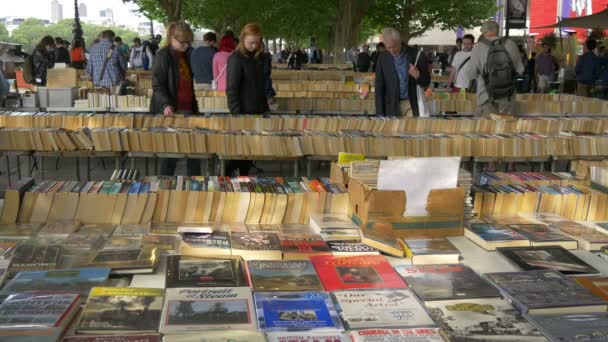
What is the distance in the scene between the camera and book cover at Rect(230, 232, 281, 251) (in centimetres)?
331

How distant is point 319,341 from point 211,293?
0.56 meters

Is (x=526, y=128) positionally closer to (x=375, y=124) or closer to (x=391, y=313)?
(x=375, y=124)

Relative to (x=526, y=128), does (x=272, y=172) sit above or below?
below

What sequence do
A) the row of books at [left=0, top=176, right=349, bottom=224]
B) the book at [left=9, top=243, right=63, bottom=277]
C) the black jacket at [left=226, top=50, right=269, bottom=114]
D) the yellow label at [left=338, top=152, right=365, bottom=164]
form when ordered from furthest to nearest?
the black jacket at [left=226, top=50, right=269, bottom=114], the yellow label at [left=338, top=152, right=365, bottom=164], the row of books at [left=0, top=176, right=349, bottom=224], the book at [left=9, top=243, right=63, bottom=277]

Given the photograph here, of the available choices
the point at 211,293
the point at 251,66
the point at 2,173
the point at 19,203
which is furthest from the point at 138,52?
the point at 211,293

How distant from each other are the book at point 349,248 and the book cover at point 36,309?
4.21ft

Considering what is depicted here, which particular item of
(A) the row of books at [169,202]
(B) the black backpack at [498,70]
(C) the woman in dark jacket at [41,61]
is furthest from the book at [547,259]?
(C) the woman in dark jacket at [41,61]

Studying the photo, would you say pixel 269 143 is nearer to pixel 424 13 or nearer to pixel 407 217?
pixel 407 217

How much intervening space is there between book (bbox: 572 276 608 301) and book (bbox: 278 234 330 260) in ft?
3.82

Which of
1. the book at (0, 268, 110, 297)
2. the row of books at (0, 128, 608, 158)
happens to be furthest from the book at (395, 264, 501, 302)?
the row of books at (0, 128, 608, 158)

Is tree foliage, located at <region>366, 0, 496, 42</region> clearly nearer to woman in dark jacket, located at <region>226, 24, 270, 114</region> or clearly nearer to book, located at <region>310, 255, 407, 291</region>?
woman in dark jacket, located at <region>226, 24, 270, 114</region>

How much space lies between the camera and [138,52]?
19.6 metres

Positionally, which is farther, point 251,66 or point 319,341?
point 251,66

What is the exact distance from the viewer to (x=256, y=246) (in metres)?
3.33
